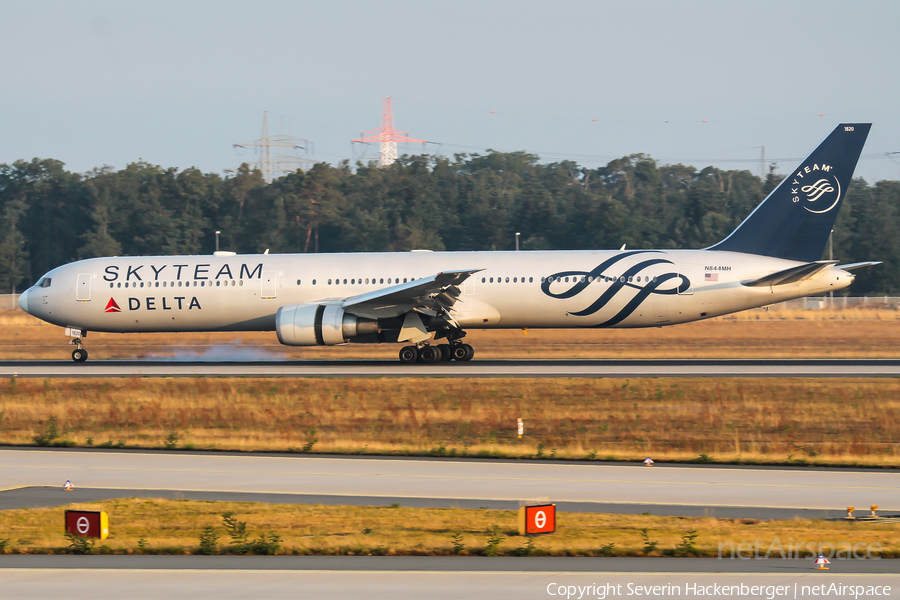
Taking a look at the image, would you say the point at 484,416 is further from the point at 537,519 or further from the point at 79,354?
the point at 79,354

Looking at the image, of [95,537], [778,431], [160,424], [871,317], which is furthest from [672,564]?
[871,317]

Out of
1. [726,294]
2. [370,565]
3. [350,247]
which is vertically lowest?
[370,565]

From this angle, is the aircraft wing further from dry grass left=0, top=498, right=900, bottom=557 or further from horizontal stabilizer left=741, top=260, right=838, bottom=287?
dry grass left=0, top=498, right=900, bottom=557

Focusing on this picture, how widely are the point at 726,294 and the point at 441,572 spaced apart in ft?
71.0

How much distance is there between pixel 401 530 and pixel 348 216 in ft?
238

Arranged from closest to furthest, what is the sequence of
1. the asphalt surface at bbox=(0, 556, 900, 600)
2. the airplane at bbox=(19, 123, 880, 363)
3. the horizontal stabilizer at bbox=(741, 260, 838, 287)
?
the asphalt surface at bbox=(0, 556, 900, 600) → the horizontal stabilizer at bbox=(741, 260, 838, 287) → the airplane at bbox=(19, 123, 880, 363)

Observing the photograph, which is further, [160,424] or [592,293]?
[592,293]

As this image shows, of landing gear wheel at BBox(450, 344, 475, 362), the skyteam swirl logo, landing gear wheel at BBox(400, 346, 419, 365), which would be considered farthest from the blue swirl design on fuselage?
the skyteam swirl logo

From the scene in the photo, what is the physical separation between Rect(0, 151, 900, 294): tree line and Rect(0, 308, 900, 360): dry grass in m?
28.0

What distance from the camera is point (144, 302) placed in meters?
31.2

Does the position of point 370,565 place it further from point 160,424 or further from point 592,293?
point 592,293

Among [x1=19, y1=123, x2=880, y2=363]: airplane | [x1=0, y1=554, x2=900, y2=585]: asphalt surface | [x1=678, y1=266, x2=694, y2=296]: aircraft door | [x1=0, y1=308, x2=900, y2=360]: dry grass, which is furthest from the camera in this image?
[x1=0, y1=308, x2=900, y2=360]: dry grass

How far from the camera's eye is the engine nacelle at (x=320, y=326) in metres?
27.5

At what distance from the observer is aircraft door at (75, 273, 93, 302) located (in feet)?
104
